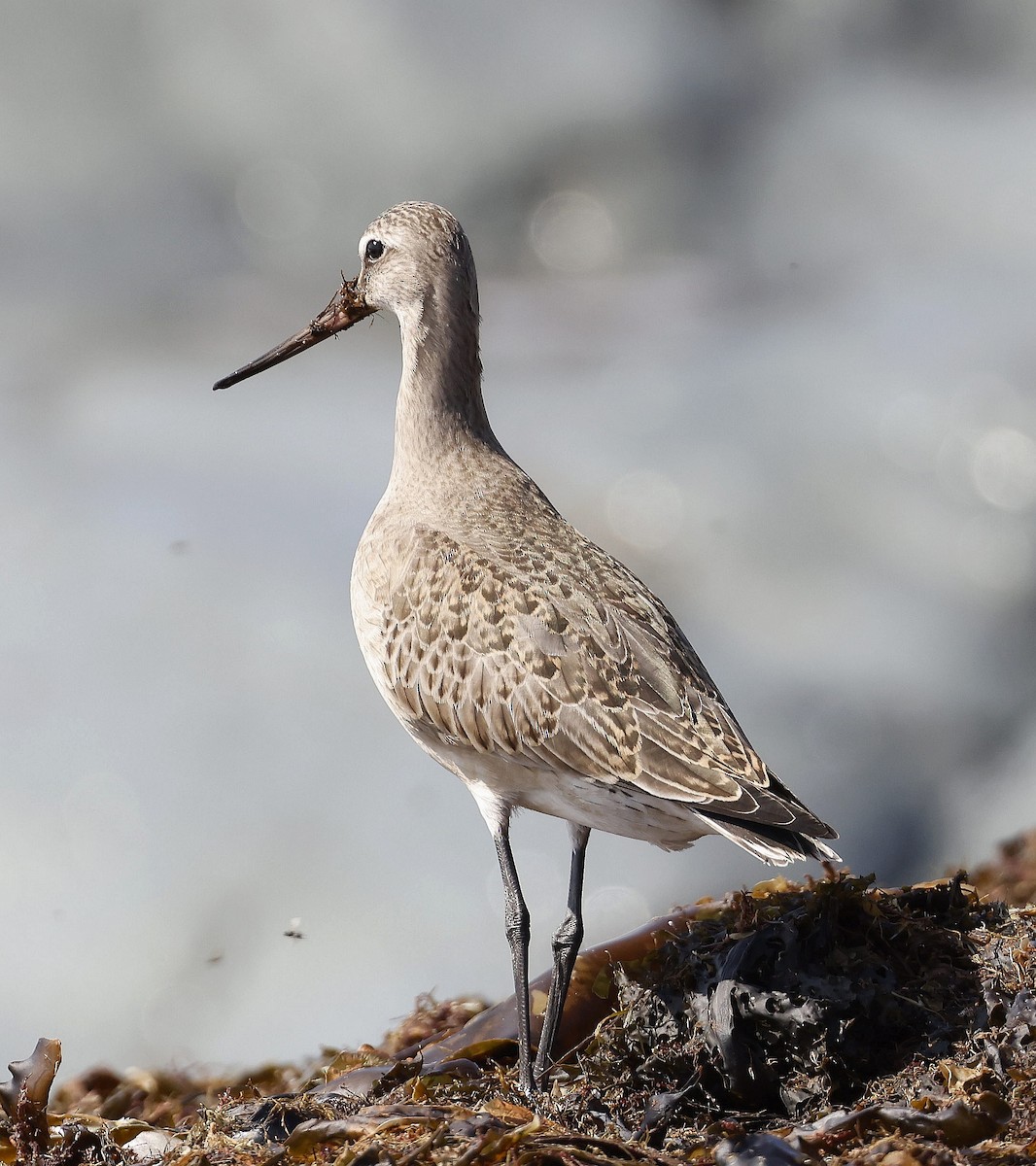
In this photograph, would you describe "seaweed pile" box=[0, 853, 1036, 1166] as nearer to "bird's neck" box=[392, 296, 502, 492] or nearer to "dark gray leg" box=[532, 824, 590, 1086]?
"dark gray leg" box=[532, 824, 590, 1086]

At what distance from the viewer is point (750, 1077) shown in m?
3.52

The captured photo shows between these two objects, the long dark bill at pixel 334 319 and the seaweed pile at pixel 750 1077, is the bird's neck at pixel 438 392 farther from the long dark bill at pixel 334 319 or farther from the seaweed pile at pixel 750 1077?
the seaweed pile at pixel 750 1077

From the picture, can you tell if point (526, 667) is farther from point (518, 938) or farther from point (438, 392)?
point (438, 392)

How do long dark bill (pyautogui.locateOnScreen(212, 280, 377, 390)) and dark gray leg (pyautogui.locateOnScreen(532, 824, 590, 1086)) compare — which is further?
long dark bill (pyautogui.locateOnScreen(212, 280, 377, 390))

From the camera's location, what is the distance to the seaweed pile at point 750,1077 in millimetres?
3156

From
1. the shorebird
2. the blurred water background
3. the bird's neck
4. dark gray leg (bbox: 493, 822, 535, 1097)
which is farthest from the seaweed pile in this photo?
the blurred water background

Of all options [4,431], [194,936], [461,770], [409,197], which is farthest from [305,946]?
[409,197]

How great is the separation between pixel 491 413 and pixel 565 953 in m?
4.71

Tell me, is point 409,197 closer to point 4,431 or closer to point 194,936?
point 4,431

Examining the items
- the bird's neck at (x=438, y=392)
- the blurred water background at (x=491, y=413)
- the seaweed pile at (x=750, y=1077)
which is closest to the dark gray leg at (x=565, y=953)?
the seaweed pile at (x=750, y=1077)

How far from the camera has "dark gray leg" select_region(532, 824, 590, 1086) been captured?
4.25 m

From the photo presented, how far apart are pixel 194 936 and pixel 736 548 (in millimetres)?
Result: 3712

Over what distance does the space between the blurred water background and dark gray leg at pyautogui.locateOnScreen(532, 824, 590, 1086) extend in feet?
6.97

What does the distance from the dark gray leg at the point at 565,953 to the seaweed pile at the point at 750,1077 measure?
152 millimetres
